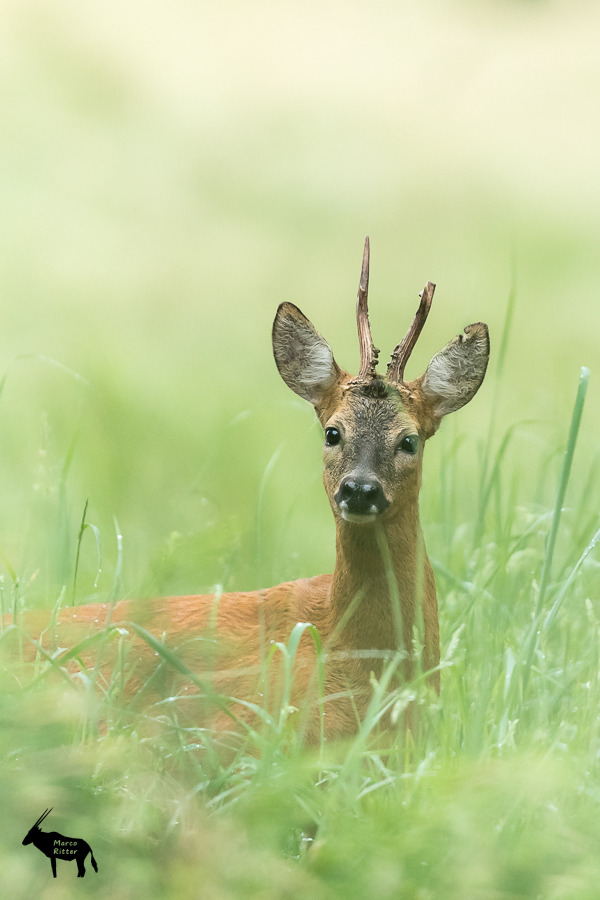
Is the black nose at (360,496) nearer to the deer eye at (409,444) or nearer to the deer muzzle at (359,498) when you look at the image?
the deer muzzle at (359,498)

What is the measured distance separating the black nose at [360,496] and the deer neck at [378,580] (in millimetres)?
235

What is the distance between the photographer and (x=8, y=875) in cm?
174

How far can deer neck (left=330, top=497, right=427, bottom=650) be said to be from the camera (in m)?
3.26

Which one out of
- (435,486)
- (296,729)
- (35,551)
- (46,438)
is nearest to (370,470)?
(296,729)

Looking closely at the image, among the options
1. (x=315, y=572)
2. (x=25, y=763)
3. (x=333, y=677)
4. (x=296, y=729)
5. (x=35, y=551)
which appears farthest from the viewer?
(x=315, y=572)

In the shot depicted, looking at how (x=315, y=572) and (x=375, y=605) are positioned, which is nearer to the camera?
(x=375, y=605)

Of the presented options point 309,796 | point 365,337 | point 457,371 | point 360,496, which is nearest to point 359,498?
point 360,496

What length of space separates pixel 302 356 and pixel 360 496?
77 cm

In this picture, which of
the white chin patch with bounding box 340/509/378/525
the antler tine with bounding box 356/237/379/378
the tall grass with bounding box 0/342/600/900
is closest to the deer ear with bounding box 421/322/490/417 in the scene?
the antler tine with bounding box 356/237/379/378

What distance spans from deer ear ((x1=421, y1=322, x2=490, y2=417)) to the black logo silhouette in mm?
2069

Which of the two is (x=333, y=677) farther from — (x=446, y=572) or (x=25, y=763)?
(x=25, y=763)

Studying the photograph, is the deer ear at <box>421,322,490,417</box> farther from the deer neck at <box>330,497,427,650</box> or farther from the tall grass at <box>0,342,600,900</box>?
the tall grass at <box>0,342,600,900</box>

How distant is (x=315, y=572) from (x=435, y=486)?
1.25 m

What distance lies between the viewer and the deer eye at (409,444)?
323 centimetres
